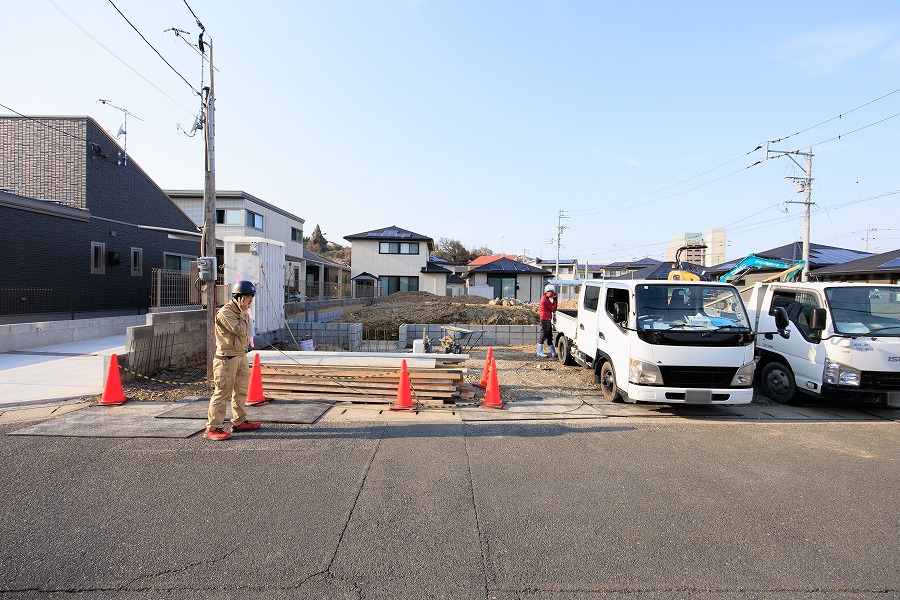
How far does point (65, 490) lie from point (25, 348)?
28.9ft

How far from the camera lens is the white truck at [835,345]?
610 cm

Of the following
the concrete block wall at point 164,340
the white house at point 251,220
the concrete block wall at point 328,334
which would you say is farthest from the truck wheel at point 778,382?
the white house at point 251,220

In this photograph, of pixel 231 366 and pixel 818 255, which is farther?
pixel 818 255

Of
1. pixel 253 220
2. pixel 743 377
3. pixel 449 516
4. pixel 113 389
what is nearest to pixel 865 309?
pixel 743 377

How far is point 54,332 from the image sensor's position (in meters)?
10.8

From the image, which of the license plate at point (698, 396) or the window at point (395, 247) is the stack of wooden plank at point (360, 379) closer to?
the license plate at point (698, 396)

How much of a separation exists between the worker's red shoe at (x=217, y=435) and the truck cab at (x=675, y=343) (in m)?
5.03

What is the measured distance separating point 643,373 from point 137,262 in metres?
19.1

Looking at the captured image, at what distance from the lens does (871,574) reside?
277cm

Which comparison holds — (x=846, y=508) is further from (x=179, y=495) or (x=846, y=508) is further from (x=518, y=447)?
(x=179, y=495)

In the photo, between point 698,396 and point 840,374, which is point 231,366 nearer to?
point 698,396

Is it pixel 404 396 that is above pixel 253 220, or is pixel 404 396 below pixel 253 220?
below

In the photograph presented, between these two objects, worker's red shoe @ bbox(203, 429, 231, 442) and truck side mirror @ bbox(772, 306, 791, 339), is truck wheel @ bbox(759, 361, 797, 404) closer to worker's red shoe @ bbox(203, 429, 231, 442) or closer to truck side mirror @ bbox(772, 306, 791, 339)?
truck side mirror @ bbox(772, 306, 791, 339)

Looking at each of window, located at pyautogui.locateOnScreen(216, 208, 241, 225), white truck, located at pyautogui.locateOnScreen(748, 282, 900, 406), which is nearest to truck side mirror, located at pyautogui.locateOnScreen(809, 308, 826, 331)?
white truck, located at pyautogui.locateOnScreen(748, 282, 900, 406)
